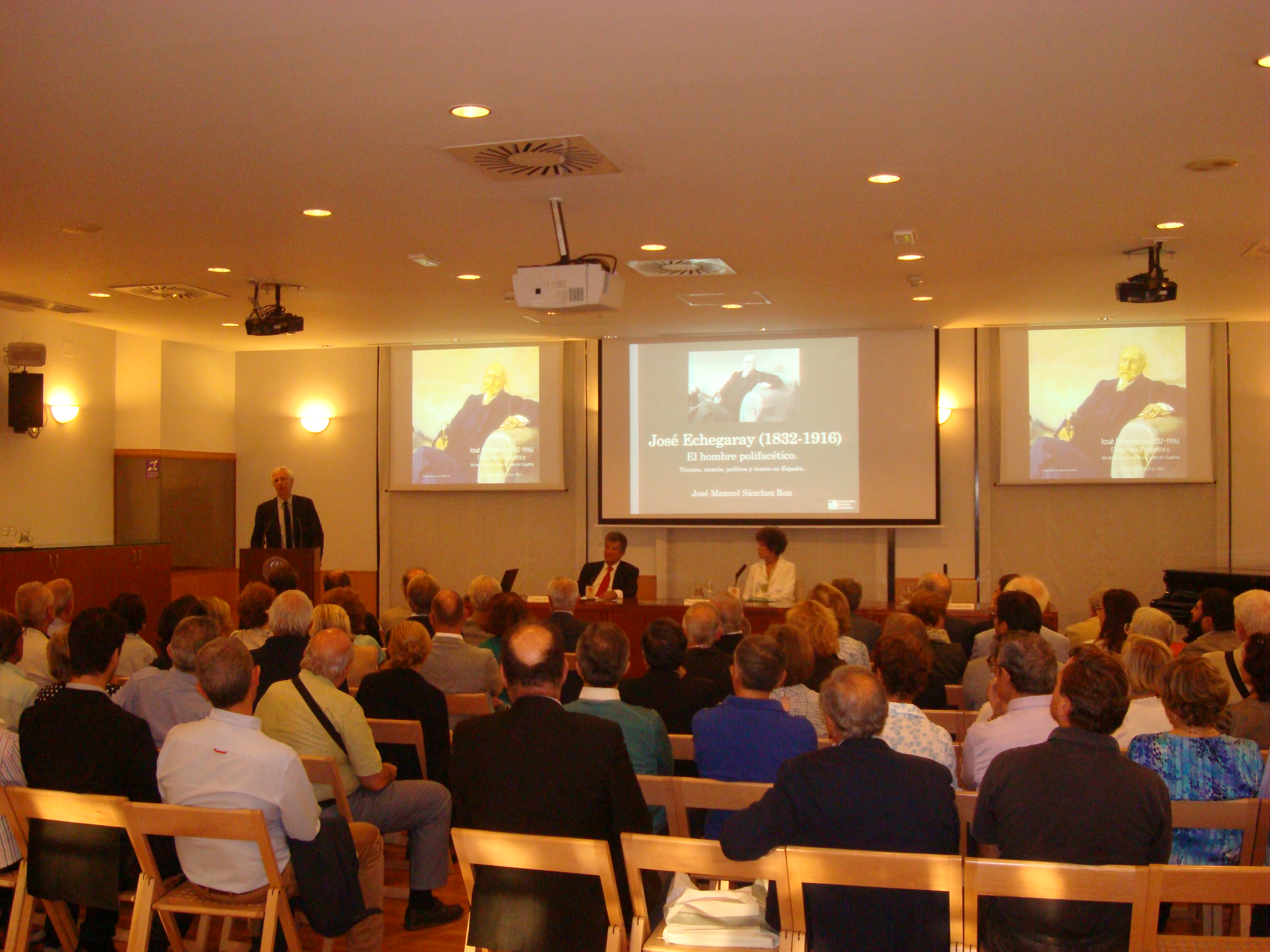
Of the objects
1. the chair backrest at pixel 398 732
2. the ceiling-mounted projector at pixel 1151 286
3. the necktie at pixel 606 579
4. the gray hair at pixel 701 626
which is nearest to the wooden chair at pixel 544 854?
the chair backrest at pixel 398 732

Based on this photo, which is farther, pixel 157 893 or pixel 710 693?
pixel 710 693

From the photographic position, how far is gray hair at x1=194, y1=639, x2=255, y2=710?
323 centimetres

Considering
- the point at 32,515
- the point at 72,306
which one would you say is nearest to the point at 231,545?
the point at 32,515

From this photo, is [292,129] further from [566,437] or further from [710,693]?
[566,437]

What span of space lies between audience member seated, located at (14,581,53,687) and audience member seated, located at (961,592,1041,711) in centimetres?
407

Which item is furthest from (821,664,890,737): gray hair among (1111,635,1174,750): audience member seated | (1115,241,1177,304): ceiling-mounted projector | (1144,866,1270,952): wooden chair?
(1115,241,1177,304): ceiling-mounted projector

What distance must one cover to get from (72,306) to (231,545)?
12.5 ft

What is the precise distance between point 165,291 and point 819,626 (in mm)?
6037

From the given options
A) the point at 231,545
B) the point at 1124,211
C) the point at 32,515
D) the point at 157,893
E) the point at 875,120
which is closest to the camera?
the point at 157,893

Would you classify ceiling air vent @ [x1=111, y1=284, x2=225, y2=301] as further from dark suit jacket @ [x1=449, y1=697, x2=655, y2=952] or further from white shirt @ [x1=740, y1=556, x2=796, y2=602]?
dark suit jacket @ [x1=449, y1=697, x2=655, y2=952]

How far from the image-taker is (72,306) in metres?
9.33

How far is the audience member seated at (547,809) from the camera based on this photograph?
2861 mm

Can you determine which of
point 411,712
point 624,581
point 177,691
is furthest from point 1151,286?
point 177,691

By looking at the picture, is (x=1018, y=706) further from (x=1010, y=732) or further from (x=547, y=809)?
(x=547, y=809)
